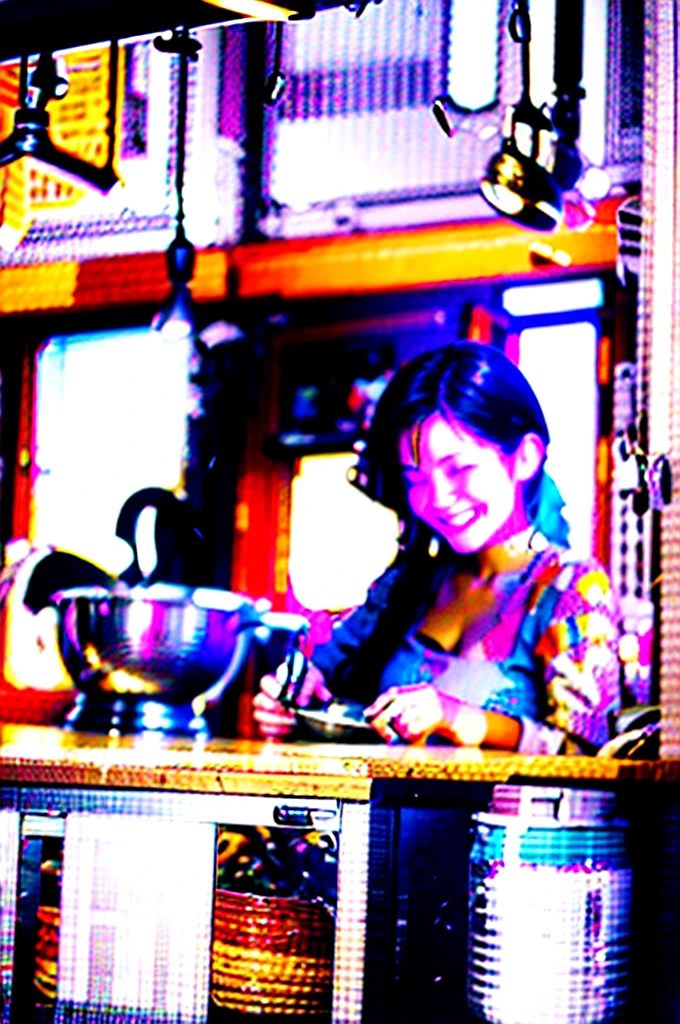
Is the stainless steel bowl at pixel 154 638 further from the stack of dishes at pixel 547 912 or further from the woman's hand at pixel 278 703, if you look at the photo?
the stack of dishes at pixel 547 912

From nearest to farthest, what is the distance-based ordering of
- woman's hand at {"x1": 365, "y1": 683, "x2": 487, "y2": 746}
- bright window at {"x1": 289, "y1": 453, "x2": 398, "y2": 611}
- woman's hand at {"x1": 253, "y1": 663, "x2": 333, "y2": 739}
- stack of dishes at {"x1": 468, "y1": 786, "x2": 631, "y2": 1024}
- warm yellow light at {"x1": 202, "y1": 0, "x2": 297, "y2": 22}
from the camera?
1. stack of dishes at {"x1": 468, "y1": 786, "x2": 631, "y2": 1024}
2. warm yellow light at {"x1": 202, "y1": 0, "x2": 297, "y2": 22}
3. woman's hand at {"x1": 365, "y1": 683, "x2": 487, "y2": 746}
4. woman's hand at {"x1": 253, "y1": 663, "x2": 333, "y2": 739}
5. bright window at {"x1": 289, "y1": 453, "x2": 398, "y2": 611}

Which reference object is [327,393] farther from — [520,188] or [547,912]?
[547,912]

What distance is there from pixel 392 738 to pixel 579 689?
42cm

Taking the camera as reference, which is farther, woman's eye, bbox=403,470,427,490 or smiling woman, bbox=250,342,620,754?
woman's eye, bbox=403,470,427,490

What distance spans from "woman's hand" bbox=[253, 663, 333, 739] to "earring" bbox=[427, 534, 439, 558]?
0.38 meters

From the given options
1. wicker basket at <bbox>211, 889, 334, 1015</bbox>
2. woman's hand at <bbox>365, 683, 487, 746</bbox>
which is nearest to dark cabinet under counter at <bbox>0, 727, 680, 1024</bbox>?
wicker basket at <bbox>211, 889, 334, 1015</bbox>

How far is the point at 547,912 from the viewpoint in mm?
2361

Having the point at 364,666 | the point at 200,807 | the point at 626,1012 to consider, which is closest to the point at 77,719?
the point at 364,666

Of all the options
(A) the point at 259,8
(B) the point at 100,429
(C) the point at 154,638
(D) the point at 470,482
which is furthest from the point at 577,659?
(B) the point at 100,429

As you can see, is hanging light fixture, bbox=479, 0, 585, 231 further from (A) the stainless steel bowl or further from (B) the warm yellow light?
(A) the stainless steel bowl

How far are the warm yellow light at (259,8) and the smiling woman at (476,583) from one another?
125cm

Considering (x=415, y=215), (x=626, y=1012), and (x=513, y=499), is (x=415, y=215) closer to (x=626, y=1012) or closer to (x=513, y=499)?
(x=513, y=499)

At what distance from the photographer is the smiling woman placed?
3.45 meters

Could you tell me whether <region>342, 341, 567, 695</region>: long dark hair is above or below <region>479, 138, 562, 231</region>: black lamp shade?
below
